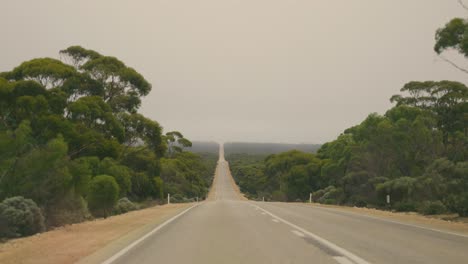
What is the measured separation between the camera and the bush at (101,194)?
3081cm

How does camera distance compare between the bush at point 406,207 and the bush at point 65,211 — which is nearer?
the bush at point 65,211

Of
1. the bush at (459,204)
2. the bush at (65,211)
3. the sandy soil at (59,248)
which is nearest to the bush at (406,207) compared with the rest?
the bush at (459,204)

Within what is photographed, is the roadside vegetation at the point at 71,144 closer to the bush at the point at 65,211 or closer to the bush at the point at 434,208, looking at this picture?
the bush at the point at 65,211

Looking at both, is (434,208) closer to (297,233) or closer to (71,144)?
(297,233)

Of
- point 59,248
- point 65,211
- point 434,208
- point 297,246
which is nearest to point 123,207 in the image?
point 65,211

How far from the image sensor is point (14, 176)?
22.3m

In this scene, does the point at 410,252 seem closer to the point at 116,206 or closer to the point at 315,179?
the point at 116,206

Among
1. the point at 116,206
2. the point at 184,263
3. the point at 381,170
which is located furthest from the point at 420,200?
the point at 184,263

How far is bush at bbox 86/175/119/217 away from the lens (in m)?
30.8

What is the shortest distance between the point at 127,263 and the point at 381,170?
39.8 metres

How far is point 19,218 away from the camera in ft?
60.5

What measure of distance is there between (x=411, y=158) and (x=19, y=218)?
35150 mm

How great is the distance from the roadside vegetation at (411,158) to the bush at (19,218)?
17.8 meters

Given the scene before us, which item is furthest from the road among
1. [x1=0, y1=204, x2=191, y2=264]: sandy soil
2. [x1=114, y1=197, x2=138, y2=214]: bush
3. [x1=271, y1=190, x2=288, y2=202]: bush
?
[x1=271, y1=190, x2=288, y2=202]: bush
